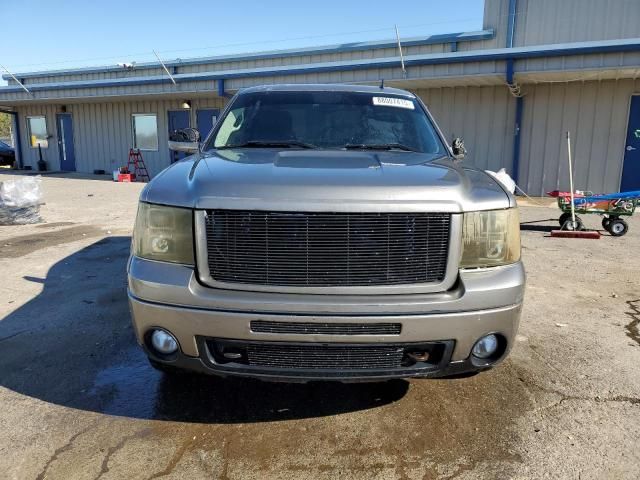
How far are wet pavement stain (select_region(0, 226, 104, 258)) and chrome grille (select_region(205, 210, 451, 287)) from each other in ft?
17.6

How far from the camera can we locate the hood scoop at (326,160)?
8.36ft

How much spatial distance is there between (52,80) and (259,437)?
2712cm

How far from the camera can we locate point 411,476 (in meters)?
2.23

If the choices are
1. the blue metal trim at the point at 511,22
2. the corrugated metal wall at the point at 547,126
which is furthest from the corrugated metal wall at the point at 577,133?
the blue metal trim at the point at 511,22

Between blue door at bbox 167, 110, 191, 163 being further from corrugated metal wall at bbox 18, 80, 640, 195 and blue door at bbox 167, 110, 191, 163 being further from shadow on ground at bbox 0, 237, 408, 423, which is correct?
shadow on ground at bbox 0, 237, 408, 423

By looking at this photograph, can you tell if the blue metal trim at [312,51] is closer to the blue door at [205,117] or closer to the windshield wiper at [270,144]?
the blue door at [205,117]

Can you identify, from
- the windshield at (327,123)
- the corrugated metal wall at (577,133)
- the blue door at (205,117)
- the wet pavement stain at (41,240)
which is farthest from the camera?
the blue door at (205,117)

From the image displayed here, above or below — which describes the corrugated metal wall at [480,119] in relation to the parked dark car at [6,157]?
above

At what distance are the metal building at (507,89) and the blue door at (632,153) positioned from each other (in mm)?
21

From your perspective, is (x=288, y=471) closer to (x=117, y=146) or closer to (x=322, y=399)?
(x=322, y=399)

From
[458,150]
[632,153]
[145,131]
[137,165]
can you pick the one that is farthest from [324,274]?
[145,131]

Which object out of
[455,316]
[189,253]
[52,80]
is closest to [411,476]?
[455,316]

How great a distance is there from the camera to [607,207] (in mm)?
7848

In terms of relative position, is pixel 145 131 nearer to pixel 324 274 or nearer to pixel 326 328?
pixel 324 274
